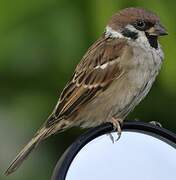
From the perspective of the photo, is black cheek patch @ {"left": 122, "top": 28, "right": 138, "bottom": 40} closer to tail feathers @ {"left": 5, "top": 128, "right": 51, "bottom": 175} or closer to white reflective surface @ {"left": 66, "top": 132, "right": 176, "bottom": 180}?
tail feathers @ {"left": 5, "top": 128, "right": 51, "bottom": 175}

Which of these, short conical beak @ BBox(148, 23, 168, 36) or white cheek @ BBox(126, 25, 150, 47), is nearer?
short conical beak @ BBox(148, 23, 168, 36)

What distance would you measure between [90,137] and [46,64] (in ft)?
3.97

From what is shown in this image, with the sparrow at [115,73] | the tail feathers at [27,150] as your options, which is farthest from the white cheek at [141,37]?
the tail feathers at [27,150]

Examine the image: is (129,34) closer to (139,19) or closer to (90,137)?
(139,19)

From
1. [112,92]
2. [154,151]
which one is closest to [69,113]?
[112,92]

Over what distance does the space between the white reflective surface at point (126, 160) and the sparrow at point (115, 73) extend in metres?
0.93

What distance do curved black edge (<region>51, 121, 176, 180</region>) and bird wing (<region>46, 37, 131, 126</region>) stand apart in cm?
Answer: 89

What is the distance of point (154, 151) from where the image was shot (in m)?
1.46

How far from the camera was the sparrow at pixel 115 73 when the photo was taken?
2502mm

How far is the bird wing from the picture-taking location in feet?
8.43

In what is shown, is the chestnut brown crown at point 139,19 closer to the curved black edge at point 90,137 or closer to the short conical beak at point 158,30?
the short conical beak at point 158,30

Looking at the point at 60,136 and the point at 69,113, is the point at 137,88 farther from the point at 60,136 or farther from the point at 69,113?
the point at 60,136

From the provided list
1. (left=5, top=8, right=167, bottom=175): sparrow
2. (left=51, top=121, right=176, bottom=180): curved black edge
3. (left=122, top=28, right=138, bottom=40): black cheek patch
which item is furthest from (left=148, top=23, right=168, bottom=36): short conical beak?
(left=51, top=121, right=176, bottom=180): curved black edge


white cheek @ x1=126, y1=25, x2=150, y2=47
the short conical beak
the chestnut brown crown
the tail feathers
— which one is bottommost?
the tail feathers
